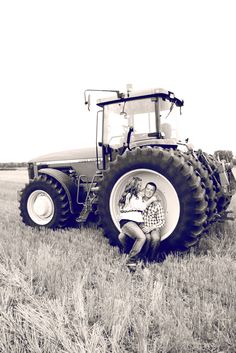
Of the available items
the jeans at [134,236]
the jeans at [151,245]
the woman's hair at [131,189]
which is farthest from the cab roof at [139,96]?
the jeans at [151,245]

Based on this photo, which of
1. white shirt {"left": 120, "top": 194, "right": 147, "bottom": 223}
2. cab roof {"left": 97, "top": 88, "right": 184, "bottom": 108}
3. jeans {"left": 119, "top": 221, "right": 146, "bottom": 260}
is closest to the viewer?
jeans {"left": 119, "top": 221, "right": 146, "bottom": 260}

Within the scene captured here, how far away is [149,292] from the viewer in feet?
9.41

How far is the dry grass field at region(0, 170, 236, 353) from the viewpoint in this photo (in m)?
2.12

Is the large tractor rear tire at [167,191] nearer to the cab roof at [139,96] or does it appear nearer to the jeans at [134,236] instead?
the jeans at [134,236]

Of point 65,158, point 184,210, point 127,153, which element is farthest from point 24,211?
point 184,210

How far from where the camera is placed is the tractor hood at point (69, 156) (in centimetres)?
640

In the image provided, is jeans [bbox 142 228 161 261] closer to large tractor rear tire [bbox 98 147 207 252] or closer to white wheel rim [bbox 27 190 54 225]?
large tractor rear tire [bbox 98 147 207 252]

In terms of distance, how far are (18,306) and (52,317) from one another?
0.39 m

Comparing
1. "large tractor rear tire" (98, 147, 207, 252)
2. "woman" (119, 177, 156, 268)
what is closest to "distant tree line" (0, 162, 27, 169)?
"large tractor rear tire" (98, 147, 207, 252)

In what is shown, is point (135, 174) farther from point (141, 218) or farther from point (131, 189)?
point (141, 218)

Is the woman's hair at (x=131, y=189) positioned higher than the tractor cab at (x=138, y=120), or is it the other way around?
the tractor cab at (x=138, y=120)

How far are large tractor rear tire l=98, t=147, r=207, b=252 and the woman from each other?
16cm

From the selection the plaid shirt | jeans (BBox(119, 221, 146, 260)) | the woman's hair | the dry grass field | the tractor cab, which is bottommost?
the dry grass field

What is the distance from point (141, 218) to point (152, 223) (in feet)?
0.64
